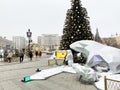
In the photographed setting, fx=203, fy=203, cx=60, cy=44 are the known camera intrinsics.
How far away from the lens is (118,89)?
26.8 feet

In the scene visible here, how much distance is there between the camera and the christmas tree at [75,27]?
2575 centimetres

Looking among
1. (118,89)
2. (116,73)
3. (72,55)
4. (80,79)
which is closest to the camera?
(118,89)

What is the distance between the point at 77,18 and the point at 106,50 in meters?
12.5

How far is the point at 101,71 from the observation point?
528 inches

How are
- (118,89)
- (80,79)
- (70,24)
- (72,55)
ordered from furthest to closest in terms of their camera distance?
(70,24)
(72,55)
(80,79)
(118,89)

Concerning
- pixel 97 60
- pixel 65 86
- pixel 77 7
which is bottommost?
pixel 65 86

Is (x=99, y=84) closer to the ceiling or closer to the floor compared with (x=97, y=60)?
closer to the floor

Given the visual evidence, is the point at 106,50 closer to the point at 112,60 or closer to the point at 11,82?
the point at 112,60

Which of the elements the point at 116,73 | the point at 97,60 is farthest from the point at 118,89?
the point at 97,60

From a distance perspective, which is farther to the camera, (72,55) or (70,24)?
(70,24)

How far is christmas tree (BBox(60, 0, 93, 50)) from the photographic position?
25750 millimetres

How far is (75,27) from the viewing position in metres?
25.8

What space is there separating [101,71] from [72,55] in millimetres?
5920

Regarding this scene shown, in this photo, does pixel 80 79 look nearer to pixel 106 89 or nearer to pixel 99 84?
pixel 99 84
